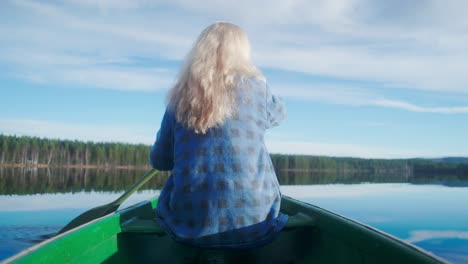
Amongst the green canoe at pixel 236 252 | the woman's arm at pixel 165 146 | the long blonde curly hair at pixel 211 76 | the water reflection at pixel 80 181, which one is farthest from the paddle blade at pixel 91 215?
the water reflection at pixel 80 181

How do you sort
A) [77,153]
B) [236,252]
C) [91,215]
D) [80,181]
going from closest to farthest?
1. [236,252]
2. [91,215]
3. [80,181]
4. [77,153]

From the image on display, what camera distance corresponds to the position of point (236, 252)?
2.41 m

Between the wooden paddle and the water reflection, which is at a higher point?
the wooden paddle

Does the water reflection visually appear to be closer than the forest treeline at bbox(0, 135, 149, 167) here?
Yes

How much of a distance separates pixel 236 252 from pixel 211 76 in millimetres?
866

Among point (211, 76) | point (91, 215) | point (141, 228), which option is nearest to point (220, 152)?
point (211, 76)

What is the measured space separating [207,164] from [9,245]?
166 inches

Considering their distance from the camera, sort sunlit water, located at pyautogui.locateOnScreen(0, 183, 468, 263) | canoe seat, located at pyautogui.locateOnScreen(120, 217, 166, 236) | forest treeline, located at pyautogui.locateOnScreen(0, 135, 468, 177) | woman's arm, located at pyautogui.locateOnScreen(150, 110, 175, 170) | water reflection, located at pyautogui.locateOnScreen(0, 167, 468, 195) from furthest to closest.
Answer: forest treeline, located at pyautogui.locateOnScreen(0, 135, 468, 177) < water reflection, located at pyautogui.locateOnScreen(0, 167, 468, 195) < sunlit water, located at pyautogui.locateOnScreen(0, 183, 468, 263) < canoe seat, located at pyautogui.locateOnScreen(120, 217, 166, 236) < woman's arm, located at pyautogui.locateOnScreen(150, 110, 175, 170)

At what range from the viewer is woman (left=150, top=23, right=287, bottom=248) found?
219 cm

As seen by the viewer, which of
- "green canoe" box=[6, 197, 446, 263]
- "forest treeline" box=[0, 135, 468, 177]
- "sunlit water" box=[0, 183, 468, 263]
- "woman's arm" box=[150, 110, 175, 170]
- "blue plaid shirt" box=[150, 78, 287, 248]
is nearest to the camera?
"green canoe" box=[6, 197, 446, 263]

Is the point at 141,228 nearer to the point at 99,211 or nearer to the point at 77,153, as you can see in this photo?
the point at 99,211

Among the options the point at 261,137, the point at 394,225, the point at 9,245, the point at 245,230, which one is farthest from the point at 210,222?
the point at 394,225

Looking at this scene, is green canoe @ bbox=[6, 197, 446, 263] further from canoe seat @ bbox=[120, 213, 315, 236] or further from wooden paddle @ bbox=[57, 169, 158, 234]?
wooden paddle @ bbox=[57, 169, 158, 234]

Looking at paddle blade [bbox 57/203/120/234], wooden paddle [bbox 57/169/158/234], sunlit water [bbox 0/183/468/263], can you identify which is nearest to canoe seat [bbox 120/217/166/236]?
wooden paddle [bbox 57/169/158/234]
